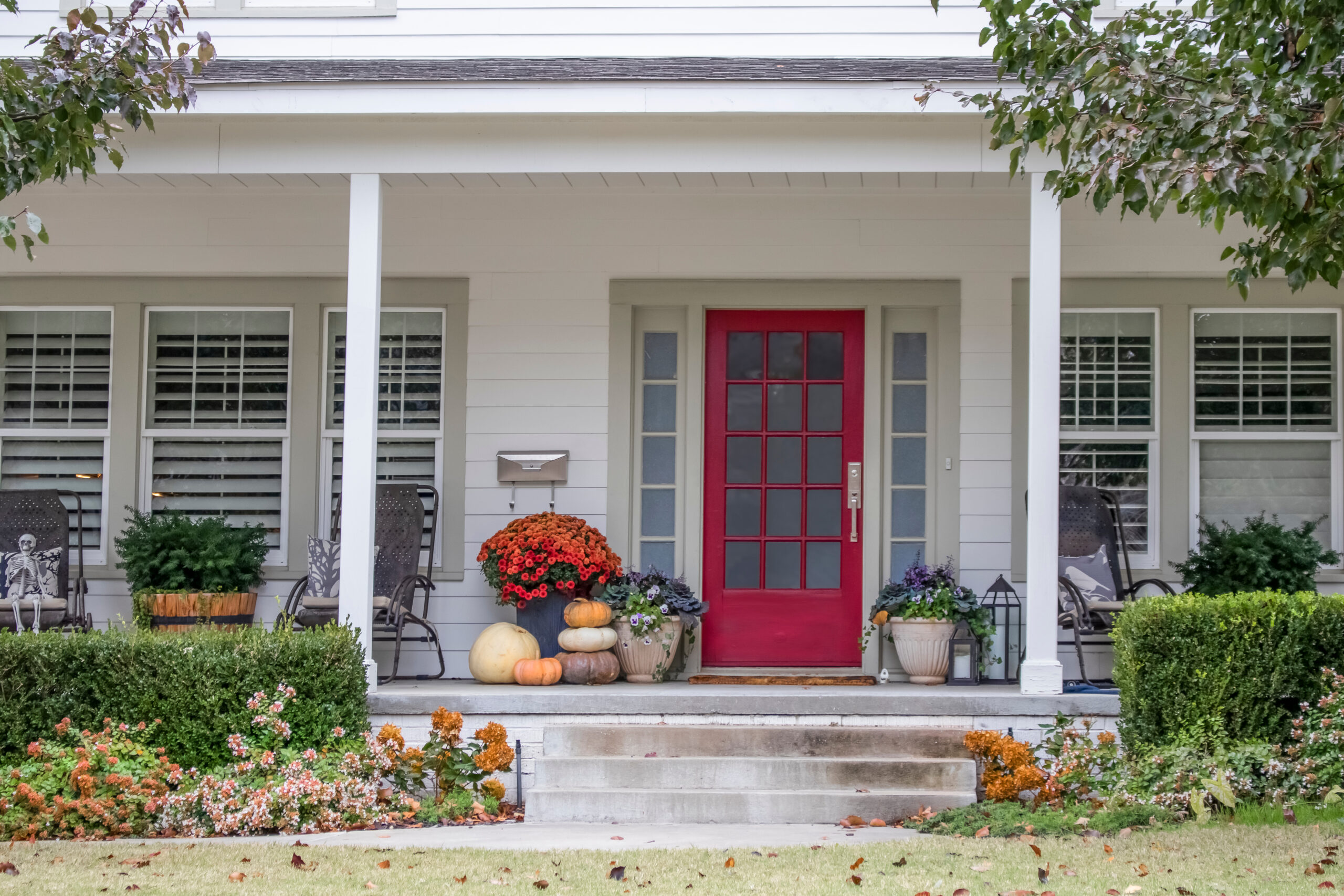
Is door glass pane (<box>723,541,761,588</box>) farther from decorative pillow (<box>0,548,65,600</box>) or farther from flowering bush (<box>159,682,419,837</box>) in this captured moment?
decorative pillow (<box>0,548,65,600</box>)

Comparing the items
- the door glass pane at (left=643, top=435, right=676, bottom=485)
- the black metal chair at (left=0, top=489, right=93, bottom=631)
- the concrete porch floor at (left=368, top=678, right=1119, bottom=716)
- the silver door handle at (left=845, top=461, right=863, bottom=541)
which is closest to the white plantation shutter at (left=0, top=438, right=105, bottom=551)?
the black metal chair at (left=0, top=489, right=93, bottom=631)

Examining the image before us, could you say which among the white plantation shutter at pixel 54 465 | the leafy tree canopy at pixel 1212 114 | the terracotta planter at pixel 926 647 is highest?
the leafy tree canopy at pixel 1212 114

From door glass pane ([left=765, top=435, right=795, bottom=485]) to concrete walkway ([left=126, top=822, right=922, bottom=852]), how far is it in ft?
8.36

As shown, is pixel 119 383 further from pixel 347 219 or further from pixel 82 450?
pixel 347 219

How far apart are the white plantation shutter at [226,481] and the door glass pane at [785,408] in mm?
2844

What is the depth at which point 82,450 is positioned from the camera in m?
7.86

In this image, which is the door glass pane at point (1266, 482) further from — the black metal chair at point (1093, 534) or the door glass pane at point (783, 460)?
the door glass pane at point (783, 460)

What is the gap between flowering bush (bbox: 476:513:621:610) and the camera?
710 centimetres

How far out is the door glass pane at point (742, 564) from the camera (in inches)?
304

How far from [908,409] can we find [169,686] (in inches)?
165

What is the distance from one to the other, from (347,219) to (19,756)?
140 inches

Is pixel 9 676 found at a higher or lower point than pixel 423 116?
lower

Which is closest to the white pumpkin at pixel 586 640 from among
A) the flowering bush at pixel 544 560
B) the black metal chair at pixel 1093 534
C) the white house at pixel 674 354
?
the flowering bush at pixel 544 560

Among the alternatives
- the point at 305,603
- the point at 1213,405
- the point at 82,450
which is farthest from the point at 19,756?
the point at 1213,405
